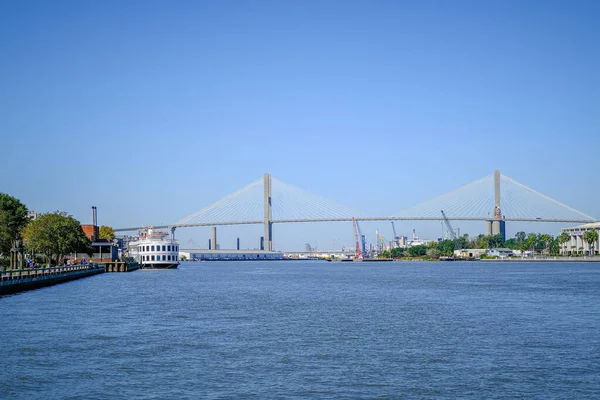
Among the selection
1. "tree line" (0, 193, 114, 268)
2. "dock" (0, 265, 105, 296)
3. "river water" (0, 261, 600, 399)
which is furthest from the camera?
"tree line" (0, 193, 114, 268)

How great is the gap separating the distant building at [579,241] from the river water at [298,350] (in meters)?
150

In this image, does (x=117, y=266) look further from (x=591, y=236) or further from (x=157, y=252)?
(x=591, y=236)

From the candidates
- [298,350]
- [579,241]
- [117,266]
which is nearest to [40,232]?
[117,266]

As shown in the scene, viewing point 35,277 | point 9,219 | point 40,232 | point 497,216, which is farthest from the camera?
point 497,216

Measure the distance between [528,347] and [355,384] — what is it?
29.8ft

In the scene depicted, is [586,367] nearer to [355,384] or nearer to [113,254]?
[355,384]

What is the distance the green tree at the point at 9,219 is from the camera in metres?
76.5

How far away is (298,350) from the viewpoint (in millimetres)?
25500

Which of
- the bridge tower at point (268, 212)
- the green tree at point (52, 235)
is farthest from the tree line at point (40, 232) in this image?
the bridge tower at point (268, 212)

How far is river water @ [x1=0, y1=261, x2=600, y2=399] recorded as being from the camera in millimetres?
19391

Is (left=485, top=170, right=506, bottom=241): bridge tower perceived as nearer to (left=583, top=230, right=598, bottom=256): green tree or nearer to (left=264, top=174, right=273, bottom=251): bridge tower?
(left=583, top=230, right=598, bottom=256): green tree

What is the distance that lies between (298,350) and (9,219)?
Result: 62.2 meters

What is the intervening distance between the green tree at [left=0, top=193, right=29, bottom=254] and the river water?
3478cm

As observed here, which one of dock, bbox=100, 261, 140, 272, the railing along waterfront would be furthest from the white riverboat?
the railing along waterfront
